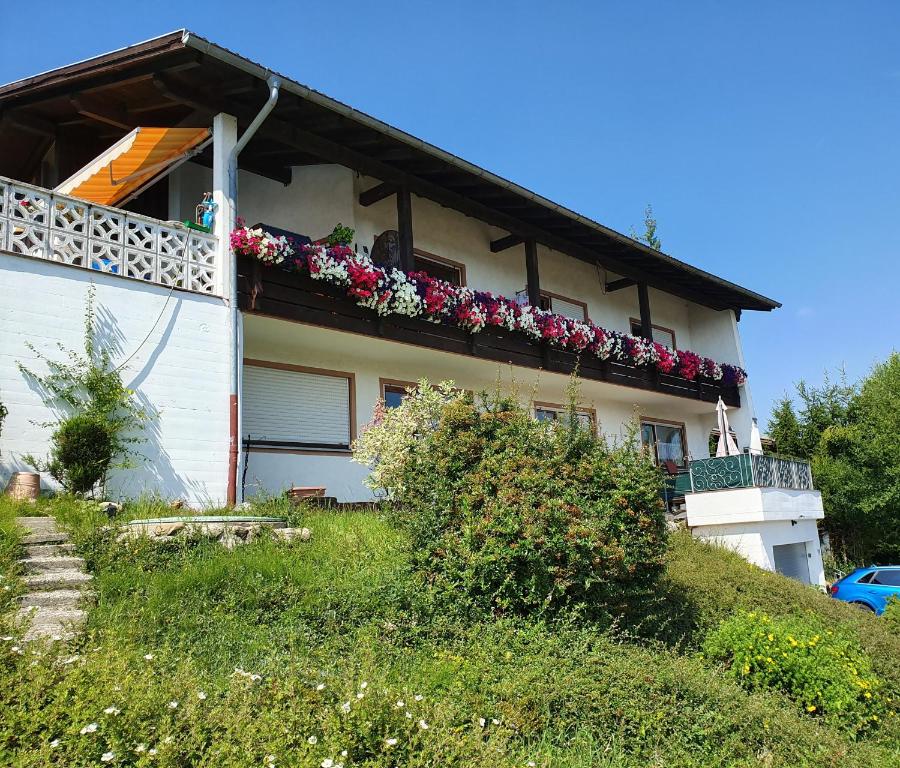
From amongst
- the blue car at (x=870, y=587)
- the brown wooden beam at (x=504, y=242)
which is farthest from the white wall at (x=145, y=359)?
the blue car at (x=870, y=587)

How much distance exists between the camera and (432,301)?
511 inches

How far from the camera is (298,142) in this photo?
1233cm

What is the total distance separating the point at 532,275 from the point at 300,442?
632 centimetres

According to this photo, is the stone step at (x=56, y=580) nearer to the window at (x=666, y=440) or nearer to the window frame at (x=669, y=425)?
the window frame at (x=669, y=425)

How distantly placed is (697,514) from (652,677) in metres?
9.92

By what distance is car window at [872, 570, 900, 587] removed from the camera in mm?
15477

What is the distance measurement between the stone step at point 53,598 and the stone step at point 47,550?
651 mm

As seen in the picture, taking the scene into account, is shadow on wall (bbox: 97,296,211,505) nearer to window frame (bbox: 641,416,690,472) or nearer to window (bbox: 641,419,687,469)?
window frame (bbox: 641,416,690,472)

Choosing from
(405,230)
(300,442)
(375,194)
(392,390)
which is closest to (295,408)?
(300,442)

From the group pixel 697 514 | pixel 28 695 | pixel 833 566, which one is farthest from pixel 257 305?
pixel 833 566

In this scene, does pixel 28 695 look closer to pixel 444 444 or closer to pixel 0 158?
pixel 444 444

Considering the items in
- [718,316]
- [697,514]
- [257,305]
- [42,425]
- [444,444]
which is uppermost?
[718,316]

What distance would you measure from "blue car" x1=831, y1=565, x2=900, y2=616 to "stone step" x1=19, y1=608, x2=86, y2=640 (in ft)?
47.1

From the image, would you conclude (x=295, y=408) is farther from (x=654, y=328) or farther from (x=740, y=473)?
(x=654, y=328)
